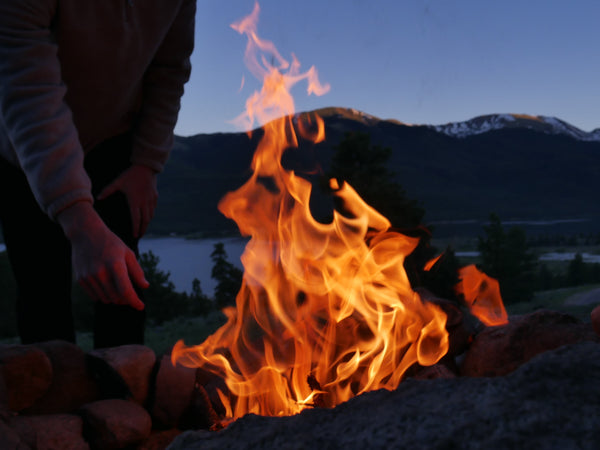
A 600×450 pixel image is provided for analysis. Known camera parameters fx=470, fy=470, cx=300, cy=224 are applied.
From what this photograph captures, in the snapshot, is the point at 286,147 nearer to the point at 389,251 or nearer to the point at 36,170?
the point at 389,251

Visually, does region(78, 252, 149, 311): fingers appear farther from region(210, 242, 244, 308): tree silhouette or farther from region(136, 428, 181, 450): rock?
region(210, 242, 244, 308): tree silhouette

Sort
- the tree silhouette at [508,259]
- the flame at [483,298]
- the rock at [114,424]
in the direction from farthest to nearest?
the tree silhouette at [508,259], the flame at [483,298], the rock at [114,424]

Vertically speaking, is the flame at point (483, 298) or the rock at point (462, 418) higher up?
the rock at point (462, 418)

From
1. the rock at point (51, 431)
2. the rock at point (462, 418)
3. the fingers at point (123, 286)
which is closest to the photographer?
the rock at point (462, 418)

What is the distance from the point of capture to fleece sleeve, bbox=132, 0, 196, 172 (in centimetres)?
263

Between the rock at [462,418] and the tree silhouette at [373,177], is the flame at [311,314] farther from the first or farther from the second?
the tree silhouette at [373,177]

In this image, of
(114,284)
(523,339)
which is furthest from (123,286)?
(523,339)

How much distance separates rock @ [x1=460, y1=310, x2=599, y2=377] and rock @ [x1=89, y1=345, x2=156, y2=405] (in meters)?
1.94

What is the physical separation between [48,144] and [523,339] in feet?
8.54

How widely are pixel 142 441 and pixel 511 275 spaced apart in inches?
801

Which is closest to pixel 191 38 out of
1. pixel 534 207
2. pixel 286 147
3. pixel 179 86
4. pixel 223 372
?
pixel 179 86

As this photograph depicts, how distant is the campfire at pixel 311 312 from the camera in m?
2.53

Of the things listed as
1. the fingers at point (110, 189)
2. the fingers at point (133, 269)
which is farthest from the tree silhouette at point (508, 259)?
the fingers at point (133, 269)

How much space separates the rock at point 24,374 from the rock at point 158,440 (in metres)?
0.61
